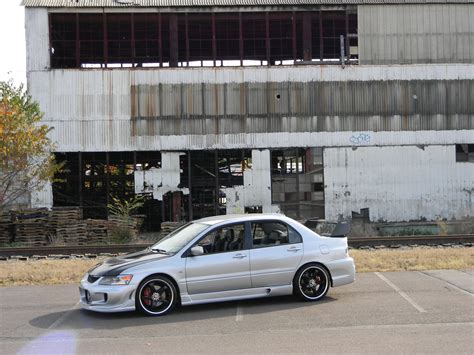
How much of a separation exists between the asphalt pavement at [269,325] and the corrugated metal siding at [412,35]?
17217mm

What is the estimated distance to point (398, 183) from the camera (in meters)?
24.7

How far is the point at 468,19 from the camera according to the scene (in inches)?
993

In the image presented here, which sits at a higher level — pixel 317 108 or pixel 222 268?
pixel 317 108

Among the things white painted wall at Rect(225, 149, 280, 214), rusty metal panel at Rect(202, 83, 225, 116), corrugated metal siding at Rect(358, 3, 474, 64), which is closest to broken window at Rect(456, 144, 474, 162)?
corrugated metal siding at Rect(358, 3, 474, 64)

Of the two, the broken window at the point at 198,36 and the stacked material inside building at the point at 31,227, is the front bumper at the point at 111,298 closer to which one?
the stacked material inside building at the point at 31,227

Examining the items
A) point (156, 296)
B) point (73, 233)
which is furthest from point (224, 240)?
point (73, 233)

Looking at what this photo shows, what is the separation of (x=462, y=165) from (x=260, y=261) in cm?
1931

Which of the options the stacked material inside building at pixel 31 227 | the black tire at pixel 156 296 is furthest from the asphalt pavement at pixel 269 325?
the stacked material inside building at pixel 31 227

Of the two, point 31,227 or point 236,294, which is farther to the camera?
point 31,227

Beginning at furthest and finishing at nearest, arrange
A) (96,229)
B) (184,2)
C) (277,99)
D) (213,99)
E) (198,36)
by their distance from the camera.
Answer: (198,36), (184,2), (277,99), (213,99), (96,229)

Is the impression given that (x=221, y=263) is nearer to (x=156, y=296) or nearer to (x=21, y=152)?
(x=156, y=296)

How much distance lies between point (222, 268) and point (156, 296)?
3.30ft

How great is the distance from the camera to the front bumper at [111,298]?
25.0ft

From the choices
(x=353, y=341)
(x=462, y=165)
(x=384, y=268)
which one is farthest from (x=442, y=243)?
(x=353, y=341)
